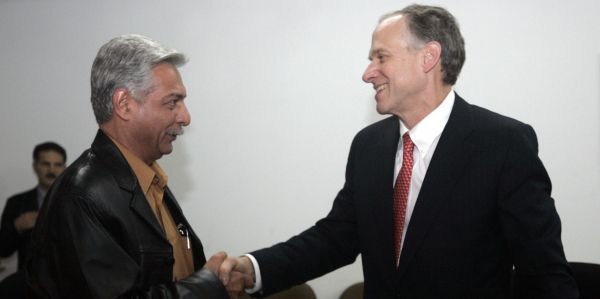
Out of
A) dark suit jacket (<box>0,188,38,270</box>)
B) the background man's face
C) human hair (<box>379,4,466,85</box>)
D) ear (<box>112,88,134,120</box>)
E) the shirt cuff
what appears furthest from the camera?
the background man's face

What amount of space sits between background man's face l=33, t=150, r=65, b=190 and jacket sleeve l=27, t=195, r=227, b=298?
8.65ft

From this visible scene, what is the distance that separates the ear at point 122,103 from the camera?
1826 millimetres

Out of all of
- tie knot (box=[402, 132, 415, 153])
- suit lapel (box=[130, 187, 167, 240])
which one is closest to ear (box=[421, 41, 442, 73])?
tie knot (box=[402, 132, 415, 153])

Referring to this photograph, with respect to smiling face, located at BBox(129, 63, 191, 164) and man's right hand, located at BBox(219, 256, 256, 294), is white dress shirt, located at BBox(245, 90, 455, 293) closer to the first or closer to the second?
man's right hand, located at BBox(219, 256, 256, 294)

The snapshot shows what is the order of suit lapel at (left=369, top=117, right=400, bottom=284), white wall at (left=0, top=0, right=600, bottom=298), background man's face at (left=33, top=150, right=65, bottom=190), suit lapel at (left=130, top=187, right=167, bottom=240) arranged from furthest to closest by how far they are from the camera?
1. background man's face at (left=33, top=150, right=65, bottom=190)
2. white wall at (left=0, top=0, right=600, bottom=298)
3. suit lapel at (left=369, top=117, right=400, bottom=284)
4. suit lapel at (left=130, top=187, right=167, bottom=240)

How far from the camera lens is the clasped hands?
6.33 ft

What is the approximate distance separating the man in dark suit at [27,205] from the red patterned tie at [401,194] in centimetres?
275

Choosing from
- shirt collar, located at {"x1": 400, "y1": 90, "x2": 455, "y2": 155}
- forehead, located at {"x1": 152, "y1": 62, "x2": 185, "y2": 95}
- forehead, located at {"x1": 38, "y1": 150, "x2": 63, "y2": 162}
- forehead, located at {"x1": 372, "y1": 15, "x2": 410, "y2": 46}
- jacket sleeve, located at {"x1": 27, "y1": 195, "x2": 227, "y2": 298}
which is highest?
forehead, located at {"x1": 372, "y1": 15, "x2": 410, "y2": 46}

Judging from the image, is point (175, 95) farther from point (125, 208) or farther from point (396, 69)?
point (396, 69)

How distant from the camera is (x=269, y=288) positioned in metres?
2.29

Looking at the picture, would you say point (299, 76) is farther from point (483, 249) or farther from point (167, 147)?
point (483, 249)

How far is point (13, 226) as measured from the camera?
13.0ft

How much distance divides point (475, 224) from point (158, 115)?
1127 mm

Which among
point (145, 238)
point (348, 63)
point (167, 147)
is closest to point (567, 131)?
point (348, 63)
